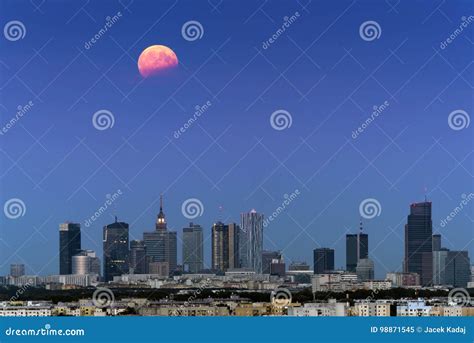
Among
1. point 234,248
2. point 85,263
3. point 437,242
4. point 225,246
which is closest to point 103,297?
point 85,263

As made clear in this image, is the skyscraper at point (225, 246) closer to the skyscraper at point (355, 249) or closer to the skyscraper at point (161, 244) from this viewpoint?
the skyscraper at point (161, 244)

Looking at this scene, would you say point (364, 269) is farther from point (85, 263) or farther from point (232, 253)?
point (85, 263)

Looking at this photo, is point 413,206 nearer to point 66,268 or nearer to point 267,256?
point 267,256

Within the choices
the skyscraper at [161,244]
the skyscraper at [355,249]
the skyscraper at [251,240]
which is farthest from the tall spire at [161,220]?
the skyscraper at [355,249]

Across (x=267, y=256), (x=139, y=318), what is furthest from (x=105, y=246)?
(x=139, y=318)

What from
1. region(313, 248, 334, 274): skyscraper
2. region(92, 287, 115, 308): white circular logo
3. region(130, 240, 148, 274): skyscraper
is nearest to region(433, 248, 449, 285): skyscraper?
region(313, 248, 334, 274): skyscraper
